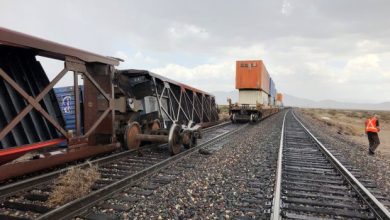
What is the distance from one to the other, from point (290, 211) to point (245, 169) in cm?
292

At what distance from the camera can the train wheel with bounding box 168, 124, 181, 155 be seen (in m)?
8.92

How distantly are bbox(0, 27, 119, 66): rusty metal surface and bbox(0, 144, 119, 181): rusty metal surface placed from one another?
1957mm

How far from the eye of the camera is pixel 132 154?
360 inches

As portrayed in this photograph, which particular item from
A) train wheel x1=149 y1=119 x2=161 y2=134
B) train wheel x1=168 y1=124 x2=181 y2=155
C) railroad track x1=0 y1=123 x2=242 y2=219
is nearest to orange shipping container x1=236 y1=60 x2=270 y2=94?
train wheel x1=149 y1=119 x2=161 y2=134

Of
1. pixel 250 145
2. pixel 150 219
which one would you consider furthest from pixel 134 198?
pixel 250 145

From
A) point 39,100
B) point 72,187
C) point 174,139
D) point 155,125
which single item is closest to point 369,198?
point 72,187

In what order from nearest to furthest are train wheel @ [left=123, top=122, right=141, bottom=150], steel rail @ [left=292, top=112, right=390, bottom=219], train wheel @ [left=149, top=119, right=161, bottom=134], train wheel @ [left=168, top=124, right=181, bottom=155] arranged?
steel rail @ [left=292, top=112, right=390, bottom=219]
train wheel @ [left=168, top=124, right=181, bottom=155]
train wheel @ [left=123, top=122, right=141, bottom=150]
train wheel @ [left=149, top=119, right=161, bottom=134]

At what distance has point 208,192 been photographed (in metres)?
5.92

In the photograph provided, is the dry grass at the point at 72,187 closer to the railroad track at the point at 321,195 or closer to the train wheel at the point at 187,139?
the railroad track at the point at 321,195

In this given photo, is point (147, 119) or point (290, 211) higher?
point (147, 119)

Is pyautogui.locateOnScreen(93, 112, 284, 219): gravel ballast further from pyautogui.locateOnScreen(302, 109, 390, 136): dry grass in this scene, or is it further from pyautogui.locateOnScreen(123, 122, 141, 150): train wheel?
pyautogui.locateOnScreen(302, 109, 390, 136): dry grass

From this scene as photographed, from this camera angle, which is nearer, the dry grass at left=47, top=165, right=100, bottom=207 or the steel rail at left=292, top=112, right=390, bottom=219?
the steel rail at left=292, top=112, right=390, bottom=219

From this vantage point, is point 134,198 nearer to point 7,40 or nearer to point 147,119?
point 7,40

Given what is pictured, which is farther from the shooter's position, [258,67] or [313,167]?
[258,67]
